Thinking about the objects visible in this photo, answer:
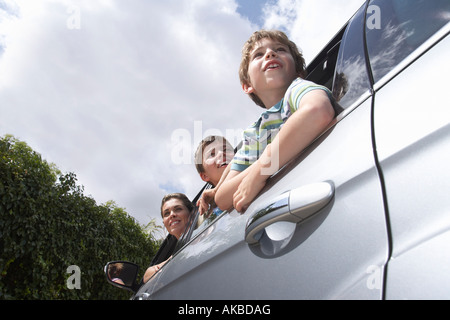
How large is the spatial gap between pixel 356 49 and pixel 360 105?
0.29 meters

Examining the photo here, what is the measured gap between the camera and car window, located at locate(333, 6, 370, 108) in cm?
95

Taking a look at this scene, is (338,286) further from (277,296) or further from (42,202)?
(42,202)

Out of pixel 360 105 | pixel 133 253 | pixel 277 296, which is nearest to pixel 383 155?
pixel 360 105

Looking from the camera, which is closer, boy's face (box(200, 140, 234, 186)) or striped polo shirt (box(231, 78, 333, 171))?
striped polo shirt (box(231, 78, 333, 171))

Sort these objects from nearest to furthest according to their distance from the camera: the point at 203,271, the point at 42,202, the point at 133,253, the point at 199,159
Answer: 1. the point at 203,271
2. the point at 199,159
3. the point at 42,202
4. the point at 133,253

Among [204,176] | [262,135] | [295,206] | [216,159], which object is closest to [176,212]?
[204,176]

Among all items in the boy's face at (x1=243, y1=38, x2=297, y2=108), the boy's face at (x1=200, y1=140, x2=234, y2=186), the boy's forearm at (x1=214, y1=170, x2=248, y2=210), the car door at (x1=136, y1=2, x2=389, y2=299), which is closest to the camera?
the car door at (x1=136, y1=2, x2=389, y2=299)

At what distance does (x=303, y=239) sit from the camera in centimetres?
80

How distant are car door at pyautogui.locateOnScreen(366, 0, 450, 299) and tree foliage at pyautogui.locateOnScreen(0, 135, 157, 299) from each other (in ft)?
15.0

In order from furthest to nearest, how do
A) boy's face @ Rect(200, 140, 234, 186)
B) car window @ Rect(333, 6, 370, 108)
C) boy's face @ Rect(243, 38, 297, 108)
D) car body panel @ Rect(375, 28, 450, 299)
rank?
boy's face @ Rect(200, 140, 234, 186) < boy's face @ Rect(243, 38, 297, 108) < car window @ Rect(333, 6, 370, 108) < car body panel @ Rect(375, 28, 450, 299)

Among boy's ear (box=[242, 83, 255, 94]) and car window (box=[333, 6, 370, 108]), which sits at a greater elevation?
boy's ear (box=[242, 83, 255, 94])

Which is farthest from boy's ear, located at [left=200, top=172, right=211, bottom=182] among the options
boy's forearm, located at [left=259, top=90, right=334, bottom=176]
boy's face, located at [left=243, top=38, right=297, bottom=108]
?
boy's forearm, located at [left=259, top=90, right=334, bottom=176]

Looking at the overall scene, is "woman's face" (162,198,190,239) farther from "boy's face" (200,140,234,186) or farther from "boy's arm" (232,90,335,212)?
"boy's arm" (232,90,335,212)

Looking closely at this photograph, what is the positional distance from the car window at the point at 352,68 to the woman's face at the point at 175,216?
88.0 inches
